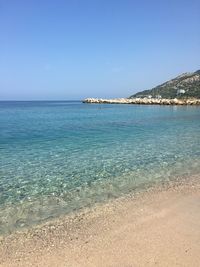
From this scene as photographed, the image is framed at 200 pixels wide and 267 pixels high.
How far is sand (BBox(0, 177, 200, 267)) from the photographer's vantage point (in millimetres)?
6344

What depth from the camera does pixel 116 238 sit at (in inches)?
287

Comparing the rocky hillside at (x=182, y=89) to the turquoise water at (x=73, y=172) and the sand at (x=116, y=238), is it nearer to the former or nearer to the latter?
the turquoise water at (x=73, y=172)

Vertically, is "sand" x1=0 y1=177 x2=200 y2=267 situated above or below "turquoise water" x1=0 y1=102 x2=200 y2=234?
above

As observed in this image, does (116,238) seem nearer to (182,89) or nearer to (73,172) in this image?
(73,172)

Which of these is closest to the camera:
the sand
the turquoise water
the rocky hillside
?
the sand

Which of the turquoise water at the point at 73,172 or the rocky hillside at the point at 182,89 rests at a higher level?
the rocky hillside at the point at 182,89

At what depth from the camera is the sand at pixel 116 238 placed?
6.34 metres

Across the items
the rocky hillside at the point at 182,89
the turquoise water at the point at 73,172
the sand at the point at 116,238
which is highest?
the rocky hillside at the point at 182,89

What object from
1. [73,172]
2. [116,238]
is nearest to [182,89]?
[73,172]

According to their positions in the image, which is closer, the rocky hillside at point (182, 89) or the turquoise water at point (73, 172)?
the turquoise water at point (73, 172)

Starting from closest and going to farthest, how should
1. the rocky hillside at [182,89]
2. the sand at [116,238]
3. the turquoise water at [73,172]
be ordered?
the sand at [116,238], the turquoise water at [73,172], the rocky hillside at [182,89]

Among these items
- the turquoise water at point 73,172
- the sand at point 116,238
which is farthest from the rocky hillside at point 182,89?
the sand at point 116,238

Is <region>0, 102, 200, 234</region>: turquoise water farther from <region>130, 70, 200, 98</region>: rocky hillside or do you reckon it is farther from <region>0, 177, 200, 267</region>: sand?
<region>130, 70, 200, 98</region>: rocky hillside

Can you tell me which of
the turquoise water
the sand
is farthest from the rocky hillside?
the sand
